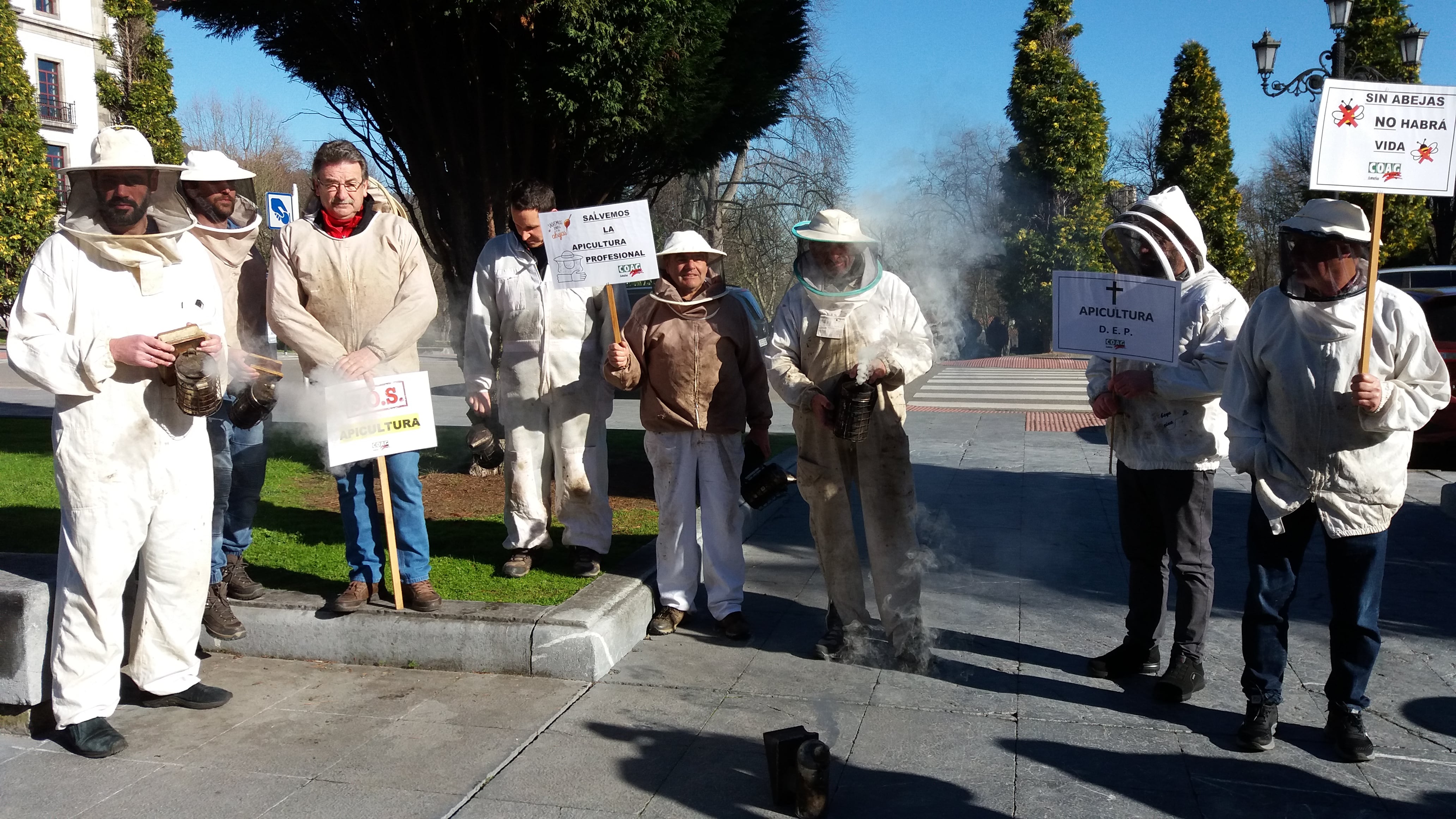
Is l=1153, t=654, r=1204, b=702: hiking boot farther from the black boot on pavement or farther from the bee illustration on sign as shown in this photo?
A: the black boot on pavement

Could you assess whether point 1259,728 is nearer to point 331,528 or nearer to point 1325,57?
point 331,528

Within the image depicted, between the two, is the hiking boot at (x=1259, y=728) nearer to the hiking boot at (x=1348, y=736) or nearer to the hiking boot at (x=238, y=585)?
the hiking boot at (x=1348, y=736)

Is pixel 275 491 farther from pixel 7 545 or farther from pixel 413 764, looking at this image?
pixel 413 764

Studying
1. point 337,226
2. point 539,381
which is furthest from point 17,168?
point 539,381

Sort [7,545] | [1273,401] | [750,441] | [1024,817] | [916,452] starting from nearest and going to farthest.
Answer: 1. [1024,817]
2. [1273,401]
3. [750,441]
4. [7,545]
5. [916,452]

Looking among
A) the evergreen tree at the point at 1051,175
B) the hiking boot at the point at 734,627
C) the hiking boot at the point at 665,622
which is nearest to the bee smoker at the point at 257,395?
the hiking boot at the point at 665,622

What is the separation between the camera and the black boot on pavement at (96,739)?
386cm

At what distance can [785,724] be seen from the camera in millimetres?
4156

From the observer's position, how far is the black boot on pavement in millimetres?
3855

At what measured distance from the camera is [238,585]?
16.9ft

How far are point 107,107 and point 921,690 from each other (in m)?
43.9

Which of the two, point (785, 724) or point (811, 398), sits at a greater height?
point (811, 398)

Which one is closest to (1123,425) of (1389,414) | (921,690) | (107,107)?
(1389,414)

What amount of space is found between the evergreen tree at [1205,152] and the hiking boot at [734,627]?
2843 cm
